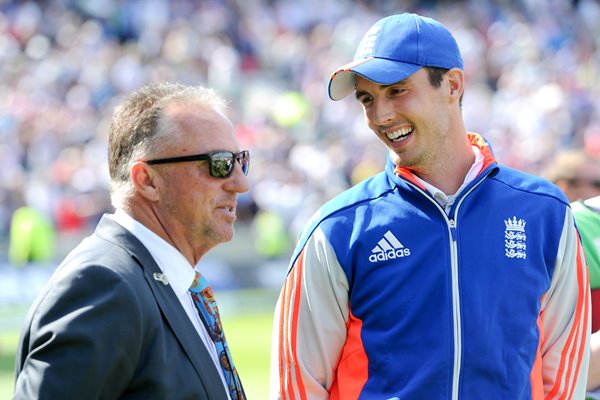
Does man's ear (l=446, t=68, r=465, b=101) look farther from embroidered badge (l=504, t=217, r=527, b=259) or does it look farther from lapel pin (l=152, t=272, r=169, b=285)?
lapel pin (l=152, t=272, r=169, b=285)

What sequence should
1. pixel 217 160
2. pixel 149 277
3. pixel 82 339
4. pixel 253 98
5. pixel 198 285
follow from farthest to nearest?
pixel 253 98, pixel 198 285, pixel 217 160, pixel 149 277, pixel 82 339

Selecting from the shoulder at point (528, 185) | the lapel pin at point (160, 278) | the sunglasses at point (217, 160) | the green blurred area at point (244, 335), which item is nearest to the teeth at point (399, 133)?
the shoulder at point (528, 185)

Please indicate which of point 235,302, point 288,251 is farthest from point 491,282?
point 288,251

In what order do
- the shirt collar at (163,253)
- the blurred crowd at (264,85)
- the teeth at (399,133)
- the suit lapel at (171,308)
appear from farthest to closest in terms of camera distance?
the blurred crowd at (264,85) → the teeth at (399,133) → the shirt collar at (163,253) → the suit lapel at (171,308)

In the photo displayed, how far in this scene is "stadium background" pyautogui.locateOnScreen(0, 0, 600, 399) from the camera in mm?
16344

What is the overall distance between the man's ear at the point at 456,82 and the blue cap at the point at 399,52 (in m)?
0.02

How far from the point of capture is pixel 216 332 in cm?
320

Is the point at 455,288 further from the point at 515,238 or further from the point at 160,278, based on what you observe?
the point at 160,278

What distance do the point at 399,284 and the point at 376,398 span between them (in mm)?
A: 361

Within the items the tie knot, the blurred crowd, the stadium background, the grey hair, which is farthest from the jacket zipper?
the blurred crowd

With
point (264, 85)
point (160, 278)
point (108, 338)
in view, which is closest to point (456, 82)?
point (160, 278)

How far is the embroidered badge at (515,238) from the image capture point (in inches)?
136

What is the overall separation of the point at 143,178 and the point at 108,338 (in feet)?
1.92

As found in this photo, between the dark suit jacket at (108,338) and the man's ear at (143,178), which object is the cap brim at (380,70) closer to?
the man's ear at (143,178)
